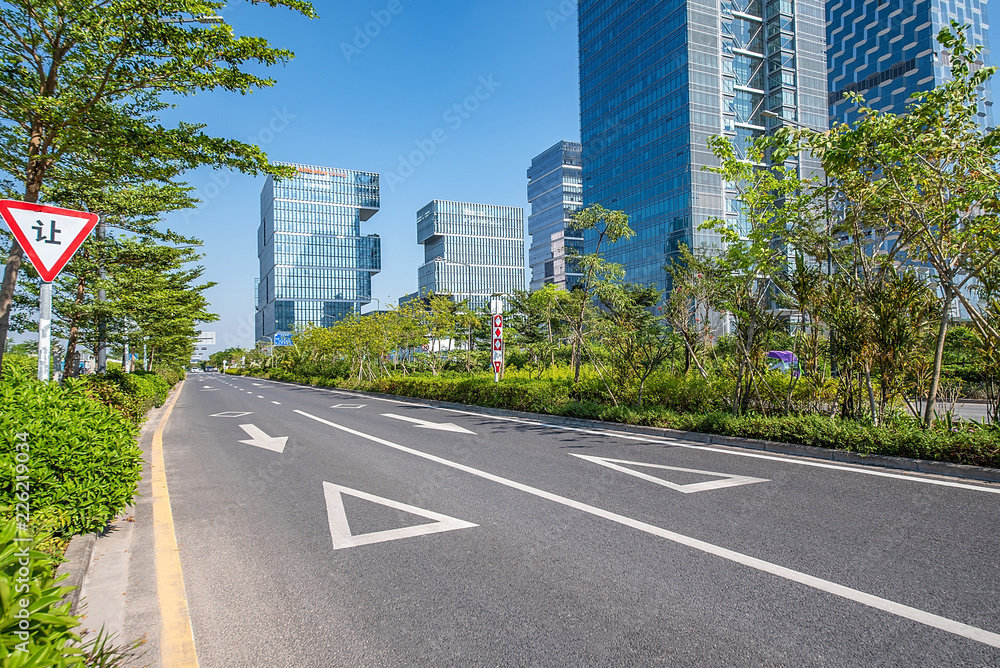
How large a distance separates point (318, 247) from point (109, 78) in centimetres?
12942

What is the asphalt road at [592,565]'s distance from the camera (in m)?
3.06

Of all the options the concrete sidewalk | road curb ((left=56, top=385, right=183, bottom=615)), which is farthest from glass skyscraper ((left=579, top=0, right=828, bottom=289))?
road curb ((left=56, top=385, right=183, bottom=615))

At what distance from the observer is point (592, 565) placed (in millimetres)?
4156

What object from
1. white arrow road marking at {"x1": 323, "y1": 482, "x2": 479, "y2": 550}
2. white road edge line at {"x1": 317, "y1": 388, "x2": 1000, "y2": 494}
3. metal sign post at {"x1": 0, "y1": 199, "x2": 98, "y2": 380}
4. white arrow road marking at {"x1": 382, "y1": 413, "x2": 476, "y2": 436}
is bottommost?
white arrow road marking at {"x1": 323, "y1": 482, "x2": 479, "y2": 550}

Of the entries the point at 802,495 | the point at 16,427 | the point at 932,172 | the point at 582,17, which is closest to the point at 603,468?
the point at 802,495

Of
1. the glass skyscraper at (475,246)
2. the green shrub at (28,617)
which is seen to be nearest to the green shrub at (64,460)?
the green shrub at (28,617)

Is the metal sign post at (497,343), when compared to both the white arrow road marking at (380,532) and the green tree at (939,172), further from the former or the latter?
the white arrow road marking at (380,532)

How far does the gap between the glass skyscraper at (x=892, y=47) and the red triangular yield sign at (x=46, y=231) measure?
100265mm

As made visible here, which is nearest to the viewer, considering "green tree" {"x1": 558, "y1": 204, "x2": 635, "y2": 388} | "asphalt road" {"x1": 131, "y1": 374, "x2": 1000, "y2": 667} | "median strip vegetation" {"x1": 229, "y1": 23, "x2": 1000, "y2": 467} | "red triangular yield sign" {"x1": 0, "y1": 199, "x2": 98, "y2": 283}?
"asphalt road" {"x1": 131, "y1": 374, "x2": 1000, "y2": 667}

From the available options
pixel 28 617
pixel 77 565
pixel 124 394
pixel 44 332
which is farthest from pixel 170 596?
pixel 124 394

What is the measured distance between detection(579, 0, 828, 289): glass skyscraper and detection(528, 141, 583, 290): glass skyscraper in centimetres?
3879

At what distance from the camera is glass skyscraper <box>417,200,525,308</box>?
143 meters

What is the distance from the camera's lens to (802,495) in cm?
600

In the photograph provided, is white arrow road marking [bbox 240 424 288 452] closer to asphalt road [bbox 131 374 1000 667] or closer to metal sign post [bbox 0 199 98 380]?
asphalt road [bbox 131 374 1000 667]
